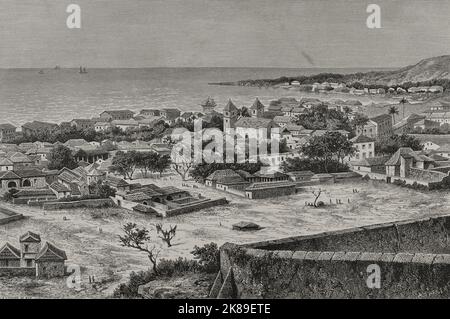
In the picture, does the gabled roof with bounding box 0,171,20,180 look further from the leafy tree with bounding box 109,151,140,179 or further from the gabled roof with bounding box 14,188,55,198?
the leafy tree with bounding box 109,151,140,179

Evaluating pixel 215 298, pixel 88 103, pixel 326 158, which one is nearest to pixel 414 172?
pixel 326 158

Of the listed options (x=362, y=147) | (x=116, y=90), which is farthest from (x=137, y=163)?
(x=362, y=147)

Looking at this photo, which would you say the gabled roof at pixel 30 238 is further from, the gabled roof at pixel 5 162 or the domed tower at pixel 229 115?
the domed tower at pixel 229 115

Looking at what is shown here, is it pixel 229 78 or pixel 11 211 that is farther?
pixel 229 78

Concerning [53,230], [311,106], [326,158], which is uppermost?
[311,106]
